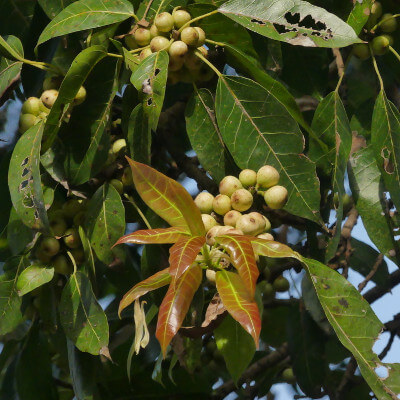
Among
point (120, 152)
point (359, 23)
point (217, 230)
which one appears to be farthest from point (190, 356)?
point (359, 23)

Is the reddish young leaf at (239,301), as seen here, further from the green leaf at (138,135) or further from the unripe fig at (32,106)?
the unripe fig at (32,106)

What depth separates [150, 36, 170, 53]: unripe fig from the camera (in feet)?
4.71

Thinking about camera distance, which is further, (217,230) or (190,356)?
(190,356)

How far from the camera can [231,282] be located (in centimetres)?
120

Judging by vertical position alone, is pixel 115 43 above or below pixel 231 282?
above

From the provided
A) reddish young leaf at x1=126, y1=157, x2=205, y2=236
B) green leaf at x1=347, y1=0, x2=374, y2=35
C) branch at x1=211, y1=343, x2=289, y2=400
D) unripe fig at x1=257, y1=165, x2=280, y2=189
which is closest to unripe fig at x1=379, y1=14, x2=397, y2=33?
green leaf at x1=347, y1=0, x2=374, y2=35

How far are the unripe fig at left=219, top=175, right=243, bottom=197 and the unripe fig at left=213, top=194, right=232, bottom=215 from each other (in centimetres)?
1

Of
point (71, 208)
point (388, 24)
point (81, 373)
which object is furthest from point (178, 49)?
point (81, 373)

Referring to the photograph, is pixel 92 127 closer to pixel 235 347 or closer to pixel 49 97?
pixel 49 97

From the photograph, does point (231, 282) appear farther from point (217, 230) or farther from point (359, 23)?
point (359, 23)

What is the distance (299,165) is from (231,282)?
34 centimetres

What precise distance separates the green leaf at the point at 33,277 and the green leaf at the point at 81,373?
0.52 feet

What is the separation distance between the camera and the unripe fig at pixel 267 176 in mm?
1384

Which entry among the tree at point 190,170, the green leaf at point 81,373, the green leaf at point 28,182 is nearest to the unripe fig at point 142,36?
the tree at point 190,170
